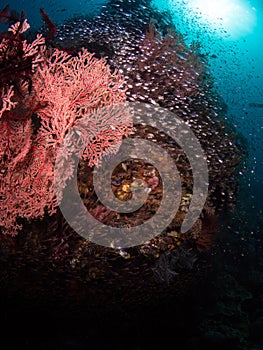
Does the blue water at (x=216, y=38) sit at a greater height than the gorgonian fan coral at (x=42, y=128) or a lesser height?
greater

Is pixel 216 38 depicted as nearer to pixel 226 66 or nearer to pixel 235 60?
pixel 226 66

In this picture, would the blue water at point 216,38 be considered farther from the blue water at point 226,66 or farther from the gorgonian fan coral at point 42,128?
the gorgonian fan coral at point 42,128

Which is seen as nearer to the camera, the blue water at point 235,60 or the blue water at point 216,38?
the blue water at point 216,38

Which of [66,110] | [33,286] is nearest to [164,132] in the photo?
[66,110]

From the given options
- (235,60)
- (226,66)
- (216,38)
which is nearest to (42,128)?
(226,66)

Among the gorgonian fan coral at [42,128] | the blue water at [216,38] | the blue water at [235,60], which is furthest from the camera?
the blue water at [235,60]

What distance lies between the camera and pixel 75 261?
366cm

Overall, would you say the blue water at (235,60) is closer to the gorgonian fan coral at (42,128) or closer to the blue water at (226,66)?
the blue water at (226,66)

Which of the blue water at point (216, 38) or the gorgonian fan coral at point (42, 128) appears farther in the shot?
the blue water at point (216, 38)

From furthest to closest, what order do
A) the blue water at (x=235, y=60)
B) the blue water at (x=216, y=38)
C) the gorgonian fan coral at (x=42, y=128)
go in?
the blue water at (x=235, y=60)
the blue water at (x=216, y=38)
the gorgonian fan coral at (x=42, y=128)

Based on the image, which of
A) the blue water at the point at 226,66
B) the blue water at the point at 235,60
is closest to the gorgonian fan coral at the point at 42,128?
the blue water at the point at 226,66

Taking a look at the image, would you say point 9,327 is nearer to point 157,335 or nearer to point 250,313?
point 157,335

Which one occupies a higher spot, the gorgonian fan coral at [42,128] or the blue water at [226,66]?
the blue water at [226,66]

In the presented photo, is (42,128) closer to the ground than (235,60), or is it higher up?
closer to the ground
